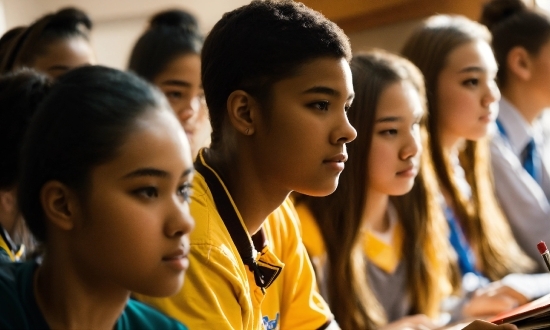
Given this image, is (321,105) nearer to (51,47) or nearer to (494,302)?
(494,302)

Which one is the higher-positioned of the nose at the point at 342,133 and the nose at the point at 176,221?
the nose at the point at 342,133

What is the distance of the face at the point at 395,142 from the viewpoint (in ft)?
4.85

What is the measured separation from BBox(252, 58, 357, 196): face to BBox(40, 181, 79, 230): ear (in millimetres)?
371

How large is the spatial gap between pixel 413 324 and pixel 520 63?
106 cm

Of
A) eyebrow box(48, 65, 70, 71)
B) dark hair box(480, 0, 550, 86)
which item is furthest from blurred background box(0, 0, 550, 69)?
eyebrow box(48, 65, 70, 71)

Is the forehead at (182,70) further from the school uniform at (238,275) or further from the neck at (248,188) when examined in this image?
the neck at (248,188)

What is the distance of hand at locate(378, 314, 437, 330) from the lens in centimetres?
137

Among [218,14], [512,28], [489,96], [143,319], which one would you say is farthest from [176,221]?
[218,14]

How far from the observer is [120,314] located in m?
0.85

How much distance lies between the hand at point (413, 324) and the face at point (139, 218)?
2.21ft

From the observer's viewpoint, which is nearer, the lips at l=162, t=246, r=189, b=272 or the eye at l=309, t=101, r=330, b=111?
the lips at l=162, t=246, r=189, b=272

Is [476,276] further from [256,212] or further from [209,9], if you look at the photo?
[209,9]

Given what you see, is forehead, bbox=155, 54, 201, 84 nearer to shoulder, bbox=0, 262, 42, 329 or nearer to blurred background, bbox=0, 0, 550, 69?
blurred background, bbox=0, 0, 550, 69

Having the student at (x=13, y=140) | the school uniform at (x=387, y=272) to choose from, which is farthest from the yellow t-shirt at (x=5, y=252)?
the school uniform at (x=387, y=272)
